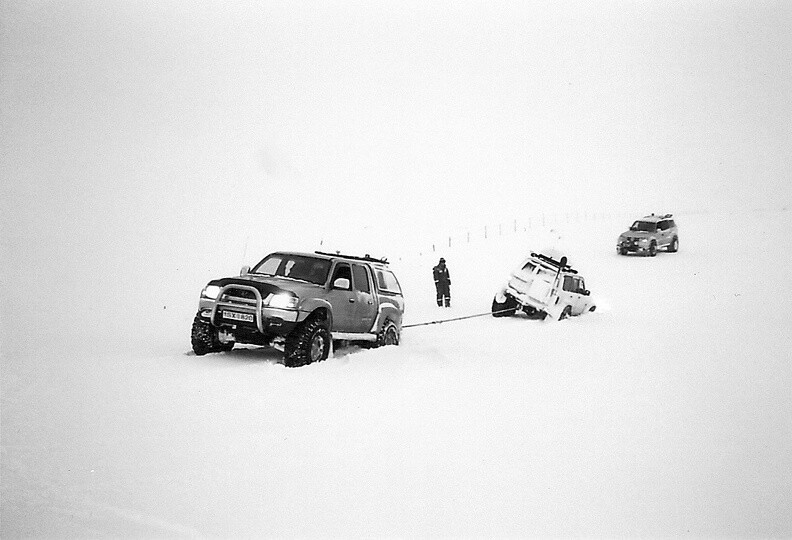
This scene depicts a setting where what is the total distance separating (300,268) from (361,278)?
1.20m

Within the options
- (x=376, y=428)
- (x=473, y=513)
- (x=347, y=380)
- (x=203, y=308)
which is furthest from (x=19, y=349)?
(x=473, y=513)

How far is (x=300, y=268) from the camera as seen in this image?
10.1m

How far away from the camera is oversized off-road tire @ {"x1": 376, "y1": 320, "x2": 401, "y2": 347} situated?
11.2 m

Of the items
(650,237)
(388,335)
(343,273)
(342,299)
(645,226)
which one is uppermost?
(645,226)

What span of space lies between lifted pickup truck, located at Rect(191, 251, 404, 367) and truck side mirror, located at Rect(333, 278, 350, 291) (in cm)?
1

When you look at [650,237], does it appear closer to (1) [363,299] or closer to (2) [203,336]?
(1) [363,299]

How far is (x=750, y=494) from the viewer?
553 centimetres

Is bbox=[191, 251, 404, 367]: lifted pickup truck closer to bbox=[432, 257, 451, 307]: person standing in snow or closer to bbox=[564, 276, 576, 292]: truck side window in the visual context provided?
bbox=[564, 276, 576, 292]: truck side window

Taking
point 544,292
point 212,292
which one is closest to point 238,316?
point 212,292

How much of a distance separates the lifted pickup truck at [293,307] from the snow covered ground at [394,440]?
429mm

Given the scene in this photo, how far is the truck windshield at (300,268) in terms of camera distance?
32.4 feet

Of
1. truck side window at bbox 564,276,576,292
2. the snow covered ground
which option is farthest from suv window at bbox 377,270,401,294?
truck side window at bbox 564,276,576,292

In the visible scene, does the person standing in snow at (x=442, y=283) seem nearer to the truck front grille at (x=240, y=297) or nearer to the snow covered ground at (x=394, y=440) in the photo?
the snow covered ground at (x=394, y=440)

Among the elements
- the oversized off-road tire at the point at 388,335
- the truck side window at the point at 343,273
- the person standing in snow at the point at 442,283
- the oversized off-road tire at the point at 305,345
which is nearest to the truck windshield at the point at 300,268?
the truck side window at the point at 343,273
